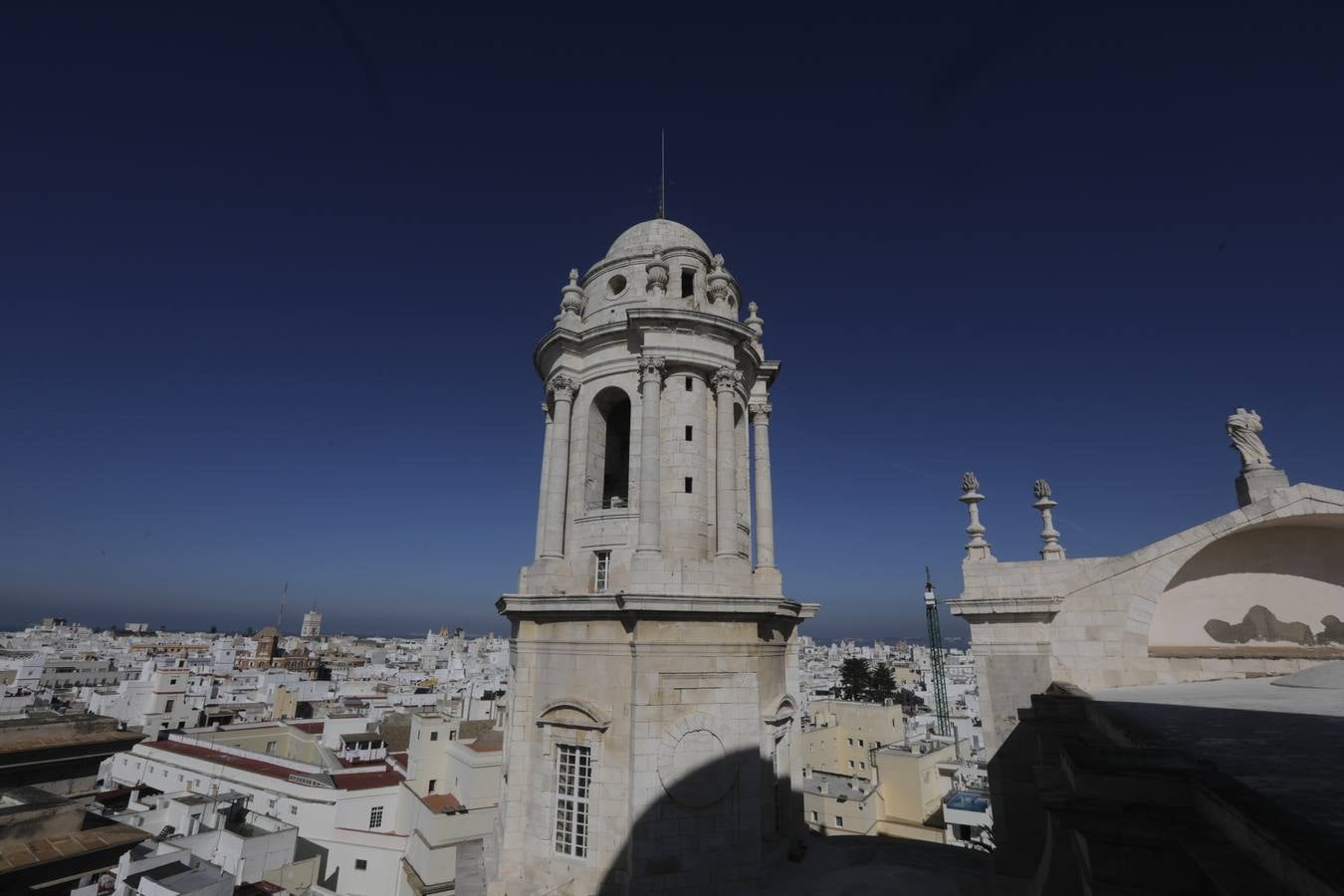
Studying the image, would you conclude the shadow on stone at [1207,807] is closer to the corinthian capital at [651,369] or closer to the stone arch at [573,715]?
the stone arch at [573,715]

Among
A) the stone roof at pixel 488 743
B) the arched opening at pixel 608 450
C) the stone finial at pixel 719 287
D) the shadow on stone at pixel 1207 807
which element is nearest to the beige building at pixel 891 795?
the stone roof at pixel 488 743

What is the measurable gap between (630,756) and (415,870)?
3212cm

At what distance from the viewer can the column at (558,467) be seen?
1694 cm

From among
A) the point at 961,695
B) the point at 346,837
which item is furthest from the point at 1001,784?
the point at 961,695

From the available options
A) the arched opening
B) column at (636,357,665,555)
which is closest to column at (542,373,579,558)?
the arched opening

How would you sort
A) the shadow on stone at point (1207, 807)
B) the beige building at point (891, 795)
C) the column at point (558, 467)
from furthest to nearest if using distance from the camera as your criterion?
the beige building at point (891, 795), the column at point (558, 467), the shadow on stone at point (1207, 807)

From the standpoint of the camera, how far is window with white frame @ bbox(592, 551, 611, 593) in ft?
54.0

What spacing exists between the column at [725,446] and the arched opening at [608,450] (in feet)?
8.65

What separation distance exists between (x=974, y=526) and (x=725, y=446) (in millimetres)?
6695

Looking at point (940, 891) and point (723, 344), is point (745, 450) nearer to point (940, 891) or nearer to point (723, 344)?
point (723, 344)

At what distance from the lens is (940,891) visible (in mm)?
13203

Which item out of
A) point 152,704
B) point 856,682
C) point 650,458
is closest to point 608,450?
point 650,458

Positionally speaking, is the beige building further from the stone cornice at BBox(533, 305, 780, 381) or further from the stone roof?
the stone cornice at BBox(533, 305, 780, 381)

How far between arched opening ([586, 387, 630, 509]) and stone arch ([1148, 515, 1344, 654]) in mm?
13969
